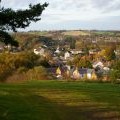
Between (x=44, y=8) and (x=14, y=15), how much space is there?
61.1 inches

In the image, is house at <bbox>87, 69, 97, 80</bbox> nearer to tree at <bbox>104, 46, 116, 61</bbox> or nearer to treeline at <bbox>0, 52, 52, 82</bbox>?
treeline at <bbox>0, 52, 52, 82</bbox>

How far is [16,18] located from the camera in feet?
61.9

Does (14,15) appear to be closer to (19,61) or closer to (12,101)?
(12,101)

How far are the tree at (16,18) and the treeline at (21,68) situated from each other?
50.6 meters

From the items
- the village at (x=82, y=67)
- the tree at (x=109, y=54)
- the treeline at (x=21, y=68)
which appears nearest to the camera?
the treeline at (x=21, y=68)

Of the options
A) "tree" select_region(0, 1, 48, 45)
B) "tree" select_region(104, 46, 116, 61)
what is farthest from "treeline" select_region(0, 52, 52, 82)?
"tree" select_region(104, 46, 116, 61)

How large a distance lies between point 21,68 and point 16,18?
5523 centimetres

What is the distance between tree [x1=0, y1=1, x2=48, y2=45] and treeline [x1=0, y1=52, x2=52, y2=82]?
5057cm

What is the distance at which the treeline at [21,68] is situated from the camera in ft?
232

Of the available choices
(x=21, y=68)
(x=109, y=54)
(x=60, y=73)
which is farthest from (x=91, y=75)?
(x=109, y=54)

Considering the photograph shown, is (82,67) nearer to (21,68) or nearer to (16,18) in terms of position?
(21,68)

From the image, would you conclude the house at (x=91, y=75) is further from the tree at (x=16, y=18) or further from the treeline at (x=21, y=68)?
the tree at (x=16, y=18)

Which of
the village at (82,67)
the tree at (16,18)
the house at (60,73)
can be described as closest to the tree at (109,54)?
the village at (82,67)

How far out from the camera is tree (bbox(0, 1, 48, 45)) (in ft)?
60.8
